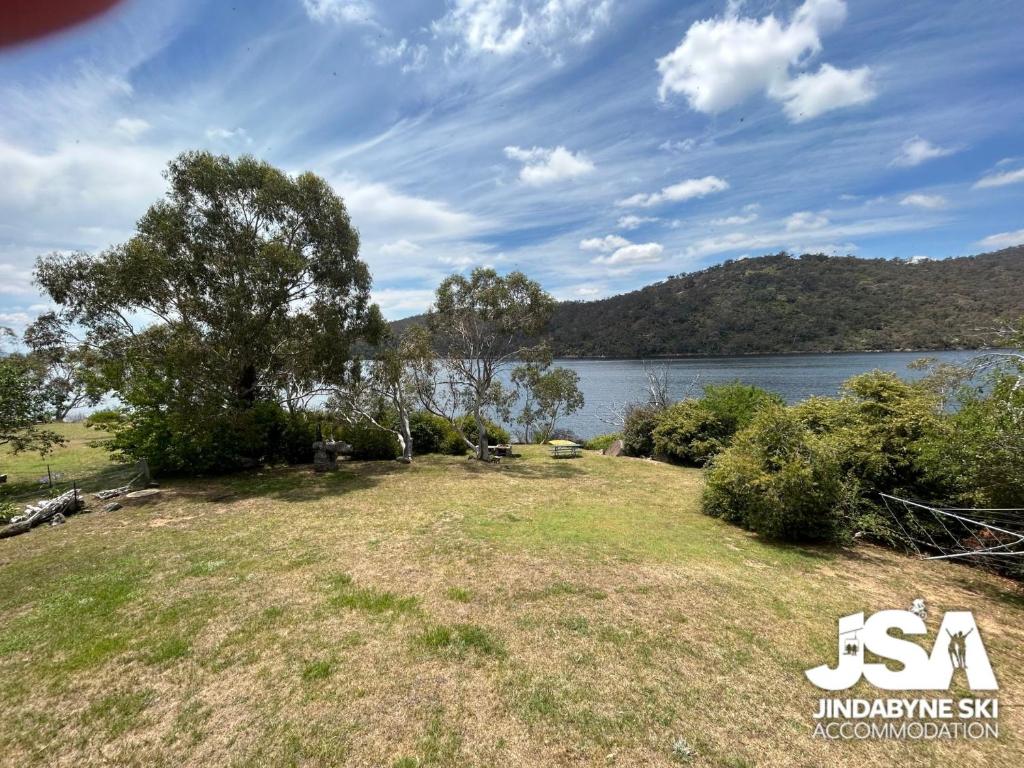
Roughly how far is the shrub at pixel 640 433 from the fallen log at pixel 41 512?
57.6ft

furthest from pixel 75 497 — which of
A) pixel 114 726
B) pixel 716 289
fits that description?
pixel 716 289

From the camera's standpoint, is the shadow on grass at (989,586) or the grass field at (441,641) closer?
the grass field at (441,641)

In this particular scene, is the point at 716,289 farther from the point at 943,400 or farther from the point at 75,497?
the point at 75,497

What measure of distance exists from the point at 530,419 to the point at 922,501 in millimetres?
17718

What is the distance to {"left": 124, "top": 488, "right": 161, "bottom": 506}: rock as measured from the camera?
9.90 metres

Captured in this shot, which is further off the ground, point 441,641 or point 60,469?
point 60,469

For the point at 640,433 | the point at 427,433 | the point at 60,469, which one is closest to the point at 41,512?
the point at 60,469

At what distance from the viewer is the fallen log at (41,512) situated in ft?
26.1

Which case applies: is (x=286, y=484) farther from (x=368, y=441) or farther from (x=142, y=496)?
(x=368, y=441)

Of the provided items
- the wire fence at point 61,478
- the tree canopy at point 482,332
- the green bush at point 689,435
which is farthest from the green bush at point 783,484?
the wire fence at point 61,478

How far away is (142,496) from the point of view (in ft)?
33.7

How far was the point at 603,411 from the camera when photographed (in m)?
36.5

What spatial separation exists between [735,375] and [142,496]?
184 feet

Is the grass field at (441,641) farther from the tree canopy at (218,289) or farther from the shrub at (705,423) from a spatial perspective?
the shrub at (705,423)
